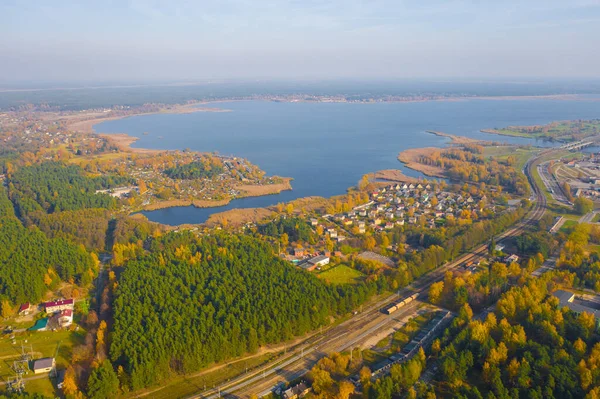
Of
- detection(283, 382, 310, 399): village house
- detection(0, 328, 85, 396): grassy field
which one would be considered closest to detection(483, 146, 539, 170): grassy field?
detection(283, 382, 310, 399): village house

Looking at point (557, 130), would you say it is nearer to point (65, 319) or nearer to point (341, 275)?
point (341, 275)

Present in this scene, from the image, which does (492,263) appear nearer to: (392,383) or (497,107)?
(392,383)

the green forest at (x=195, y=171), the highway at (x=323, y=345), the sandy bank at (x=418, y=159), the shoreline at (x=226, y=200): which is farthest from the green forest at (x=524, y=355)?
the green forest at (x=195, y=171)

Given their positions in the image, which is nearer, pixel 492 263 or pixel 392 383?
pixel 392 383

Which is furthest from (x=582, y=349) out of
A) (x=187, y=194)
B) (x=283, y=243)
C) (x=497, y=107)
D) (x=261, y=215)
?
(x=497, y=107)

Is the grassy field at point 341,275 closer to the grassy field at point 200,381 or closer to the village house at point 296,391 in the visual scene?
the grassy field at point 200,381
